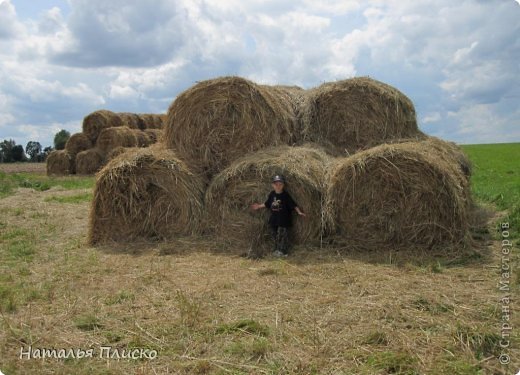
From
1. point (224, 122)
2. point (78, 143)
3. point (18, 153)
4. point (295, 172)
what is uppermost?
point (18, 153)

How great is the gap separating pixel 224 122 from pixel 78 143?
1424 cm

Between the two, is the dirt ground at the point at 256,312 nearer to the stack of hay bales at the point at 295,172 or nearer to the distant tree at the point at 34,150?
the stack of hay bales at the point at 295,172

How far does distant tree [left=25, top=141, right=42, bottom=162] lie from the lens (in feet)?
165

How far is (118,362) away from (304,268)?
3028mm

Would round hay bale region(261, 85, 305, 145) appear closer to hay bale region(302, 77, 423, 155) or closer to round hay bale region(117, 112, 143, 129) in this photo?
hay bale region(302, 77, 423, 155)

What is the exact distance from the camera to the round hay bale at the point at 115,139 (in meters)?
19.6

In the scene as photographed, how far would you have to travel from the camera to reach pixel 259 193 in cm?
761

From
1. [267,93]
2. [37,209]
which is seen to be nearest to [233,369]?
[267,93]

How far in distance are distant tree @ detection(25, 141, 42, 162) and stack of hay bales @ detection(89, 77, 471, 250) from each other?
152 feet

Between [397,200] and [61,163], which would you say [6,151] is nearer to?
[61,163]

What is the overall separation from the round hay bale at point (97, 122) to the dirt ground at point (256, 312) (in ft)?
46.8

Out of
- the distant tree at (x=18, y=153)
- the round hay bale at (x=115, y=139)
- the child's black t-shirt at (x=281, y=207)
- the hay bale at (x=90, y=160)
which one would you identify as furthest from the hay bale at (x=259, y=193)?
the distant tree at (x=18, y=153)

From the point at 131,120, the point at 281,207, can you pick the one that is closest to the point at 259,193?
the point at 281,207

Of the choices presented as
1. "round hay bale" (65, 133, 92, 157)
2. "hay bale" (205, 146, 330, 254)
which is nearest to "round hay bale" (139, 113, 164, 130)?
"round hay bale" (65, 133, 92, 157)
